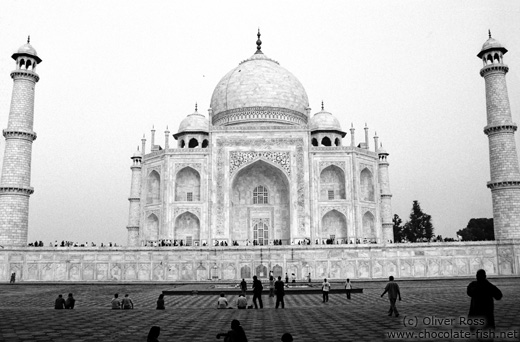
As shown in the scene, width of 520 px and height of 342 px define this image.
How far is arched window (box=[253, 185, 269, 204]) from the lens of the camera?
27.1 metres

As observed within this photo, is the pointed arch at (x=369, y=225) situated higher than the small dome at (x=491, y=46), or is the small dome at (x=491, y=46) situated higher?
the small dome at (x=491, y=46)

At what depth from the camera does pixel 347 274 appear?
64.8 feet

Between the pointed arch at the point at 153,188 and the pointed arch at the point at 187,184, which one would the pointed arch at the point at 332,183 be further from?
the pointed arch at the point at 153,188

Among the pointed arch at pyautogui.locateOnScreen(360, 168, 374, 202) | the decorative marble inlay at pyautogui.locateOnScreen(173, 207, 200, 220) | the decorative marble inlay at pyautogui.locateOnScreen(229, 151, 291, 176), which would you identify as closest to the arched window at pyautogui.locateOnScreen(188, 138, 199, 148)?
the decorative marble inlay at pyautogui.locateOnScreen(229, 151, 291, 176)

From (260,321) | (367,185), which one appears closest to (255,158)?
(367,185)

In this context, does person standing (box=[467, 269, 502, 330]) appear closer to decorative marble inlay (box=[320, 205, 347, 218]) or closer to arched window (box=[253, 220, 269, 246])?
decorative marble inlay (box=[320, 205, 347, 218])

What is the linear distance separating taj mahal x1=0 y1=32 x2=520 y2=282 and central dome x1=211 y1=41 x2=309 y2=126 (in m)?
0.08

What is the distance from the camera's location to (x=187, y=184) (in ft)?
87.0

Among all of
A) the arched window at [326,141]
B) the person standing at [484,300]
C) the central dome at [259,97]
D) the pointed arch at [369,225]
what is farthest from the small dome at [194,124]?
the person standing at [484,300]

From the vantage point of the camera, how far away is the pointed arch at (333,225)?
25.8 metres

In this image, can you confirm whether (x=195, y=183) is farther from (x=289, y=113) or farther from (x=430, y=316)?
(x=430, y=316)

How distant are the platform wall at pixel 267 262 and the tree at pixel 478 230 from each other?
24.3 m

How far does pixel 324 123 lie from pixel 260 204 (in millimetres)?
6493

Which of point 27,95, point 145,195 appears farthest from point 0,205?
point 145,195
